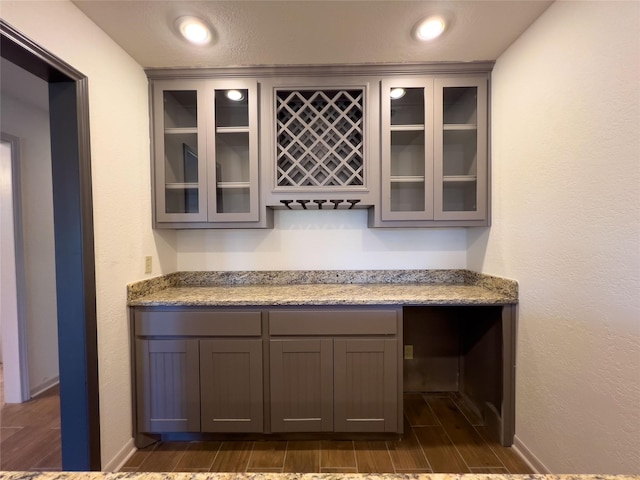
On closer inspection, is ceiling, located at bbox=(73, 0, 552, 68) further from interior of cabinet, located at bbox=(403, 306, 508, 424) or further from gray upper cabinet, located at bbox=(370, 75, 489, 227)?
interior of cabinet, located at bbox=(403, 306, 508, 424)

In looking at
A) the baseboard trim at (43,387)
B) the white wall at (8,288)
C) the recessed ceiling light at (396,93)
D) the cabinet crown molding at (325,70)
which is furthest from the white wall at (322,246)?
the baseboard trim at (43,387)

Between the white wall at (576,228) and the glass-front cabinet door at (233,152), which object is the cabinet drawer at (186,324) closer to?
the glass-front cabinet door at (233,152)

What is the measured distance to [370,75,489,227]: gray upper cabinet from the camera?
1.69 metres

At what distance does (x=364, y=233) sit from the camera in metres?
2.05

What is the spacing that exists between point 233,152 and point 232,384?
141cm

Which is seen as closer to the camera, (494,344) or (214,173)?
(494,344)

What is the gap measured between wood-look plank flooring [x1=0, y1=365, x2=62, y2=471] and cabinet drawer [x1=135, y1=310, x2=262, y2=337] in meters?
0.80

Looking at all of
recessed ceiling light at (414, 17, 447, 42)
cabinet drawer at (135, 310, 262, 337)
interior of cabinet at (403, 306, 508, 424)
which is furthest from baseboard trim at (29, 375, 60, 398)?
recessed ceiling light at (414, 17, 447, 42)

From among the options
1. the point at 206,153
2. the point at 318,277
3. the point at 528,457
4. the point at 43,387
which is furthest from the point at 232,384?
the point at 43,387

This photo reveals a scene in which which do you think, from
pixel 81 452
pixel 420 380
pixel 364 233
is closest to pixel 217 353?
pixel 81 452

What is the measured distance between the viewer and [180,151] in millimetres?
1753

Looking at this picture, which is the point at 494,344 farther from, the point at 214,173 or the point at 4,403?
the point at 4,403

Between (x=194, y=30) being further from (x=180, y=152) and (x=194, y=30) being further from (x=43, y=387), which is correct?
(x=43, y=387)

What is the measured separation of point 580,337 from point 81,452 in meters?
2.29
